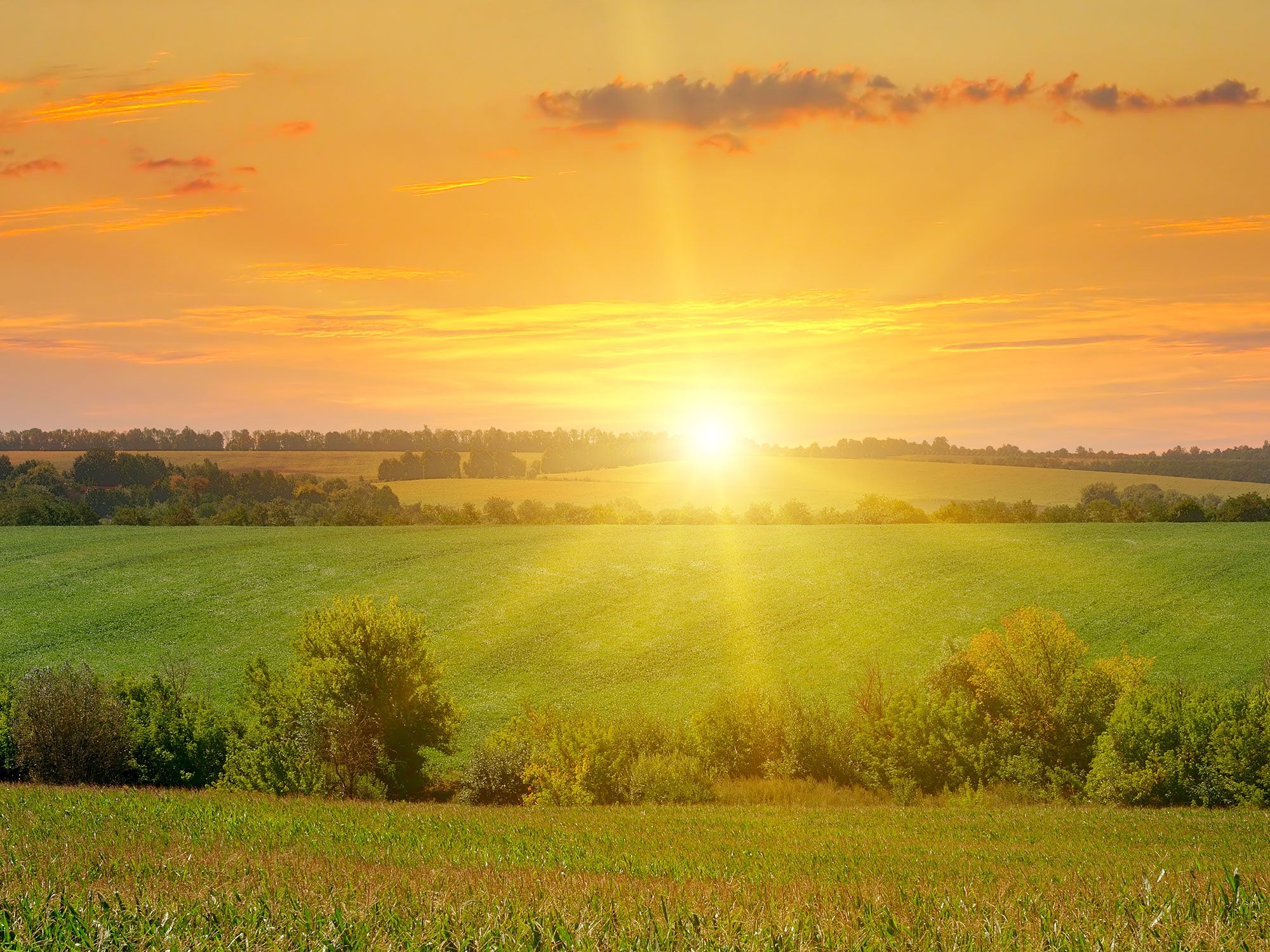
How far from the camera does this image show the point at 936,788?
141 feet

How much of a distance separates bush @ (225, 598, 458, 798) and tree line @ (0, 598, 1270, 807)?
0.26ft

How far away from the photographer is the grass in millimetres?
6688

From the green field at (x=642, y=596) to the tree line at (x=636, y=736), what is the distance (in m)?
18.2

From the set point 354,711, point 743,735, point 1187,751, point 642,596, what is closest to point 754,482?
point 642,596

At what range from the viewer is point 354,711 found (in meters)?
38.4

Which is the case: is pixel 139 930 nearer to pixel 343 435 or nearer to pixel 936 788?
pixel 936 788

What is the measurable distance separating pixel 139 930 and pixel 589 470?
16076cm

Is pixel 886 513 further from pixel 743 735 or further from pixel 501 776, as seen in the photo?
pixel 501 776

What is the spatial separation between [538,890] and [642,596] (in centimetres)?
7713

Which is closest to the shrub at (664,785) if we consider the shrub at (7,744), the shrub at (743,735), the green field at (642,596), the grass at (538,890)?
the shrub at (743,735)

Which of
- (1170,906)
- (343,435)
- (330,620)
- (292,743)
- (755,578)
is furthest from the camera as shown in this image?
(343,435)

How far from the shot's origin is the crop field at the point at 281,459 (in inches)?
6368

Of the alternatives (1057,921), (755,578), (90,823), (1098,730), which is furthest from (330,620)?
(755,578)

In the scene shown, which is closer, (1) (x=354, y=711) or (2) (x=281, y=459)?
(1) (x=354, y=711)
